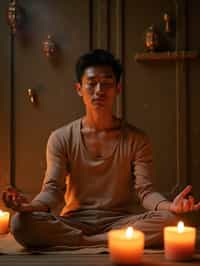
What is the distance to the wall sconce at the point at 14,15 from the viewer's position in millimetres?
2898

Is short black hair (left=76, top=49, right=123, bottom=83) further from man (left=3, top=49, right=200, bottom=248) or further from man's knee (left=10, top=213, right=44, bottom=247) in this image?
man's knee (left=10, top=213, right=44, bottom=247)

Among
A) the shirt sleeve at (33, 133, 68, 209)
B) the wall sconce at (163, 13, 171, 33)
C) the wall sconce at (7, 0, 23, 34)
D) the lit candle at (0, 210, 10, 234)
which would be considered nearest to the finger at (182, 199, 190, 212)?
the shirt sleeve at (33, 133, 68, 209)

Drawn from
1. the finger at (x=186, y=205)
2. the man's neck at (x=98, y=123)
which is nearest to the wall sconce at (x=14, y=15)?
the man's neck at (x=98, y=123)

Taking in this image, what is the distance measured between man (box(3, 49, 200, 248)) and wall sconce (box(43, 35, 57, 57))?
0.76 m

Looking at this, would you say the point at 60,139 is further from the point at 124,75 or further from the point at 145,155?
the point at 124,75

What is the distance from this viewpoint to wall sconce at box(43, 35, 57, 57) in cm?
288

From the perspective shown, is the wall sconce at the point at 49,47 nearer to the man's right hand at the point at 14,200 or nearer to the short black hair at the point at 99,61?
the short black hair at the point at 99,61

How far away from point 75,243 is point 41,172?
106 centimetres

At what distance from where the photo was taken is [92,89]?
2119mm

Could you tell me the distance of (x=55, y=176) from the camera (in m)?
2.08

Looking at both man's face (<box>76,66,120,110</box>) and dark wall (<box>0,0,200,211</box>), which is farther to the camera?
dark wall (<box>0,0,200,211</box>)

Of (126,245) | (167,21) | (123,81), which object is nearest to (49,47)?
(123,81)

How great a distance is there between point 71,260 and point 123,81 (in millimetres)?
→ 1456

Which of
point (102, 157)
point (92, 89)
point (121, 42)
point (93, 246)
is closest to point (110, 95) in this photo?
point (92, 89)
